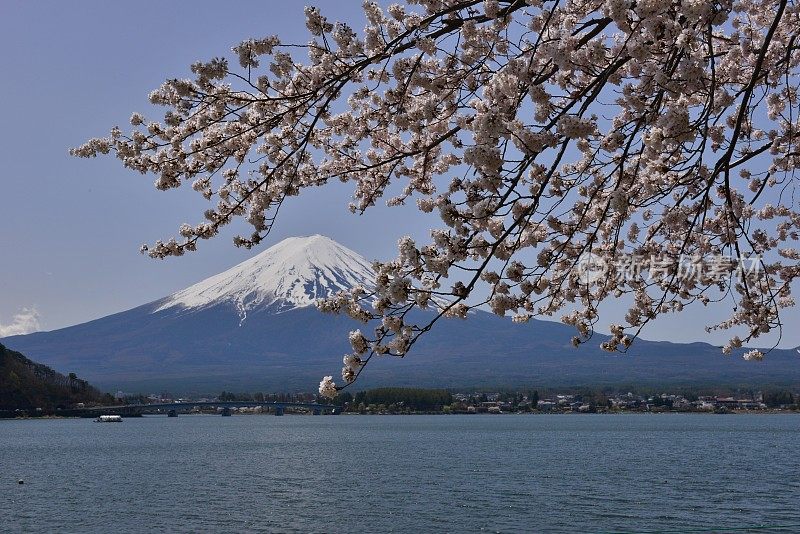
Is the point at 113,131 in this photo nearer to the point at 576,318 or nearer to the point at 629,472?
the point at 576,318

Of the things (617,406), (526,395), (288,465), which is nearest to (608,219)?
(288,465)

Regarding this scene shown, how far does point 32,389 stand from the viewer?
12481 cm

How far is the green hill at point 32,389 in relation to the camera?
119438 mm

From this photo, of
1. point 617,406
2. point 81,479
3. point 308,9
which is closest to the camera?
point 308,9

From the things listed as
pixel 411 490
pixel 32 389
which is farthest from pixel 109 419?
pixel 411 490

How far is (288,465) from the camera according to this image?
155 feet

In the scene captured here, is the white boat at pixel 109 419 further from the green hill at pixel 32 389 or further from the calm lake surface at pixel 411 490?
the calm lake surface at pixel 411 490

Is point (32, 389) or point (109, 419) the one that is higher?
point (32, 389)

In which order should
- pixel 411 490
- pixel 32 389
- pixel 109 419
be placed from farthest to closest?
pixel 109 419
pixel 32 389
pixel 411 490

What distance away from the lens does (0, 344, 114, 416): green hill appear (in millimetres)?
119438

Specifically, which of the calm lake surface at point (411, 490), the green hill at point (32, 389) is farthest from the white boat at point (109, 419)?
the calm lake surface at point (411, 490)

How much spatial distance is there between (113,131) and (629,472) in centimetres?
3650

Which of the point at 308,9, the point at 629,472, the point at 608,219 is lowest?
the point at 629,472

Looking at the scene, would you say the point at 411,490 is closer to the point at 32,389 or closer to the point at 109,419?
the point at 109,419
